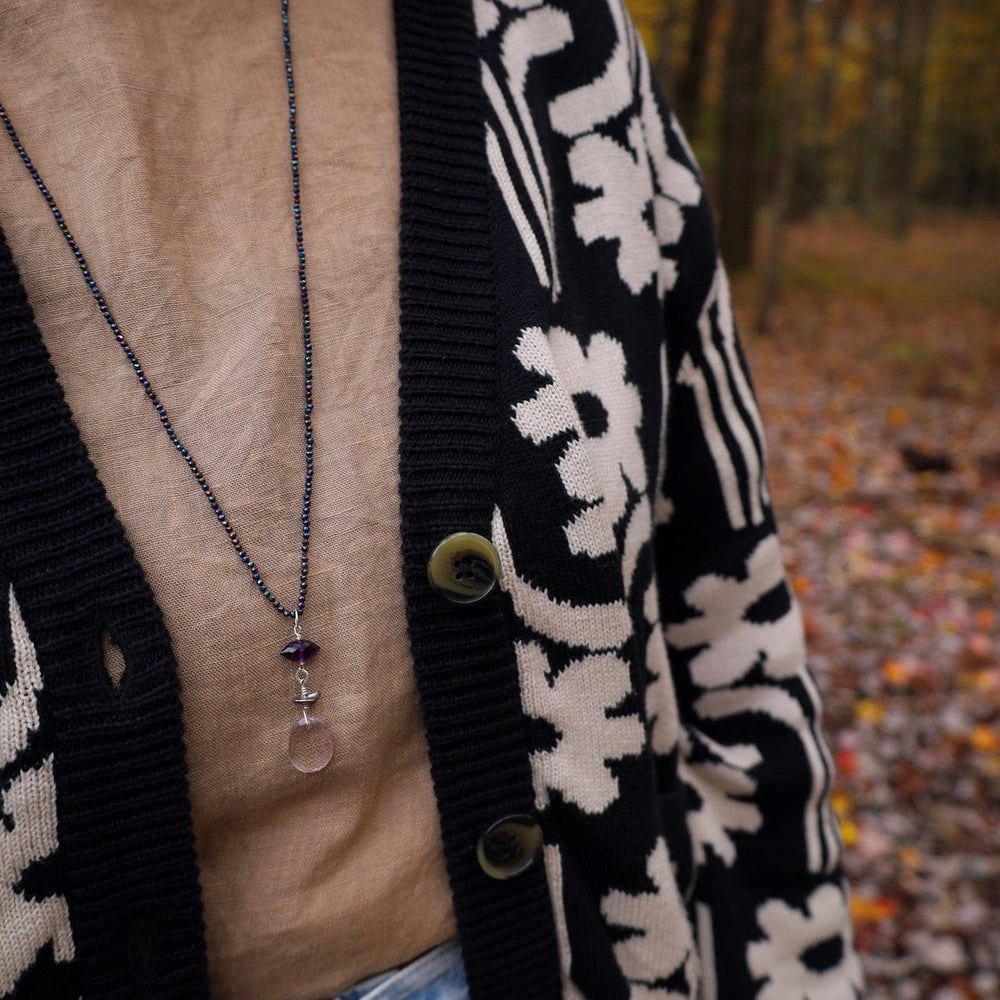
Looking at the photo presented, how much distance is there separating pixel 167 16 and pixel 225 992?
105cm

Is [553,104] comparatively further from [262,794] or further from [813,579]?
[813,579]

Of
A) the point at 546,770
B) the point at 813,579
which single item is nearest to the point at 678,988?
the point at 546,770

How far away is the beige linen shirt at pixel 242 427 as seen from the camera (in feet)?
2.87

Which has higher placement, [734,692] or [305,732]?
[305,732]

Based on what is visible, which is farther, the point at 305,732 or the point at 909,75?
the point at 909,75

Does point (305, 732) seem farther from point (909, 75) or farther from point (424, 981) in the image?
point (909, 75)

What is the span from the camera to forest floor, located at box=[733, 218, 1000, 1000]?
3.01 meters

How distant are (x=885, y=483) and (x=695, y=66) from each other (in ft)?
23.2

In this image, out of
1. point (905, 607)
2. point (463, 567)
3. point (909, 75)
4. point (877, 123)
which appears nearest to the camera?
point (463, 567)

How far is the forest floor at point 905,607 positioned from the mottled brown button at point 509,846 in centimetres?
244

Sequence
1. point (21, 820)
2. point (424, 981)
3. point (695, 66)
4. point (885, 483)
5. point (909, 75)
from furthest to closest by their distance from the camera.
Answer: point (909, 75) → point (695, 66) → point (885, 483) → point (424, 981) → point (21, 820)

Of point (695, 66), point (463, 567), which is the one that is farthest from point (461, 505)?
point (695, 66)

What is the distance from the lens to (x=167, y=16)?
0.96m

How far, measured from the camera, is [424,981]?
3.29ft
